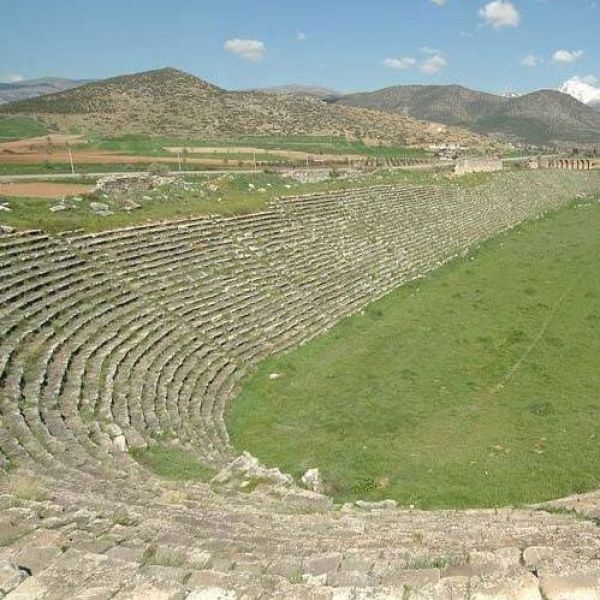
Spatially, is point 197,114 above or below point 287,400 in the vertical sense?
above

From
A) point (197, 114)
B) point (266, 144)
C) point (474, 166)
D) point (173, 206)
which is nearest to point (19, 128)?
point (197, 114)

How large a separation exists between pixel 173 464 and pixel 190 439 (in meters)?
1.51

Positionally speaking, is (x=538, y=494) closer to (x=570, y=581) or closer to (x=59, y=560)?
(x=570, y=581)

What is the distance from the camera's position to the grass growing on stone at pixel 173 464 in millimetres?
10430

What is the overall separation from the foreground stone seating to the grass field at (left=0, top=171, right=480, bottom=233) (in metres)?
0.71

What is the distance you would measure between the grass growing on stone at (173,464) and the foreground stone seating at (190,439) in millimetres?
247

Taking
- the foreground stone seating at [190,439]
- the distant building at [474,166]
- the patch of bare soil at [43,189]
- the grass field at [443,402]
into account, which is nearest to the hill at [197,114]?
the distant building at [474,166]

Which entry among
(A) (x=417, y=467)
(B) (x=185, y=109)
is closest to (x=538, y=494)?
(A) (x=417, y=467)

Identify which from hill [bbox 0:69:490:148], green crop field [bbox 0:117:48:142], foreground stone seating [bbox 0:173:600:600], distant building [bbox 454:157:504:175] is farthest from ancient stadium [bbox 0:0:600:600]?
hill [bbox 0:69:490:148]

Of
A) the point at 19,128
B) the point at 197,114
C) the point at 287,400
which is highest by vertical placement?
the point at 197,114

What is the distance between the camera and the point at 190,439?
1235 cm

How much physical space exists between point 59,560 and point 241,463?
18.1ft

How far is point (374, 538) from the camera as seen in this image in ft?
22.5

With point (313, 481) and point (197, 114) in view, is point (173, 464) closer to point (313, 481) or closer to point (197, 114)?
A: point (313, 481)
